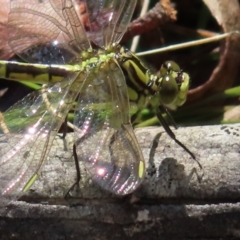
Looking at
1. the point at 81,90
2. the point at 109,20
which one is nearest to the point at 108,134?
the point at 81,90

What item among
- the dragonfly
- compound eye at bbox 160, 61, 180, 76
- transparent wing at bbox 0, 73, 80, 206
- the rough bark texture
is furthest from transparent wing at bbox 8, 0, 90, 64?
the rough bark texture

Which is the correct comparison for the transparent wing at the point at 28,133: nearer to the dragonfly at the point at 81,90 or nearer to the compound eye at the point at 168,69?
the dragonfly at the point at 81,90

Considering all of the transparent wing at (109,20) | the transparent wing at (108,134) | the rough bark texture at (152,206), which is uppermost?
the transparent wing at (109,20)

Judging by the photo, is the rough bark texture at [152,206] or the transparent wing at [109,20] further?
the transparent wing at [109,20]

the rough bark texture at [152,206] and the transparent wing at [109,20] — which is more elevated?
the transparent wing at [109,20]

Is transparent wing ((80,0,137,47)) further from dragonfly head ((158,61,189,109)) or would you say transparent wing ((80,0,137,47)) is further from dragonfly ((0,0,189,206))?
dragonfly head ((158,61,189,109))

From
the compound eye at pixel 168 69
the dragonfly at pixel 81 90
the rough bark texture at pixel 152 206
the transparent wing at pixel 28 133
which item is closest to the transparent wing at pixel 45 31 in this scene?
the dragonfly at pixel 81 90

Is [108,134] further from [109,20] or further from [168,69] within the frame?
[109,20]

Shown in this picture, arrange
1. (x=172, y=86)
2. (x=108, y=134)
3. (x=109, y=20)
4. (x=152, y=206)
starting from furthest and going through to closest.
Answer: (x=109, y=20) < (x=172, y=86) < (x=108, y=134) < (x=152, y=206)
